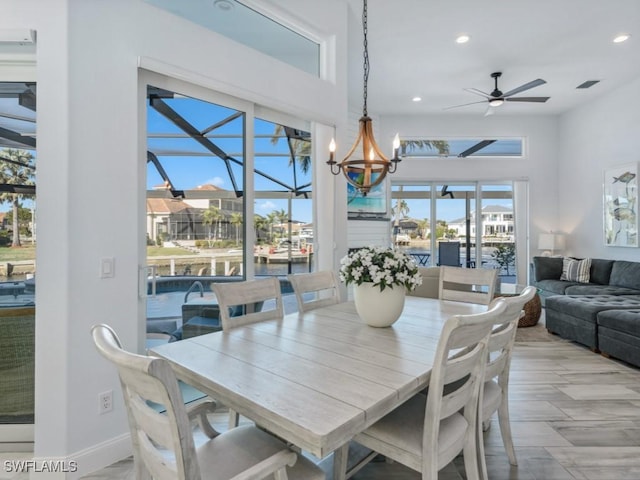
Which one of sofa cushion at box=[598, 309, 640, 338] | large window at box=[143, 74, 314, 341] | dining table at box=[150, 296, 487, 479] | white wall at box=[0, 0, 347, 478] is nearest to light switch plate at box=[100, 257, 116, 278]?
white wall at box=[0, 0, 347, 478]

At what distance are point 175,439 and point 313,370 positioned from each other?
0.55 meters

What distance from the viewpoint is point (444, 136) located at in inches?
287

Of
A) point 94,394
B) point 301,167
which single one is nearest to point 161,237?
point 94,394

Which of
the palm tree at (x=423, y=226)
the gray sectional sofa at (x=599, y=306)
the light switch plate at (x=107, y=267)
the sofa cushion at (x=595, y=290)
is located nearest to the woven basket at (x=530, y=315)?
the gray sectional sofa at (x=599, y=306)

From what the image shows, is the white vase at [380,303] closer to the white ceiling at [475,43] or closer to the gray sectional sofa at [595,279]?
the white ceiling at [475,43]

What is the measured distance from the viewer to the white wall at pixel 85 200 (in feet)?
6.48

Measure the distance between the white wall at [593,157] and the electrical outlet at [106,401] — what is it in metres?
6.98

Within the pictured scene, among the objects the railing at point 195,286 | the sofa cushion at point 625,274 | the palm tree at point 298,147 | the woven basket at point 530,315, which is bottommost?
the woven basket at point 530,315

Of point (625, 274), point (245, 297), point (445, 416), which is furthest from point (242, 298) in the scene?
point (625, 274)

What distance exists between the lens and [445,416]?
1.40 m

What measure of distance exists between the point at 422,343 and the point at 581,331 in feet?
11.8

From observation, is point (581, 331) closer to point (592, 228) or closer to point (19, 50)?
point (592, 228)

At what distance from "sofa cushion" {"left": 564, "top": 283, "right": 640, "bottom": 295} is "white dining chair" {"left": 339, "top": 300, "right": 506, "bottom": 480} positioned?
466 cm

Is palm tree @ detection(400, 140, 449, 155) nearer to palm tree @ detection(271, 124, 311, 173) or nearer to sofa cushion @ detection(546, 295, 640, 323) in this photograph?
sofa cushion @ detection(546, 295, 640, 323)
